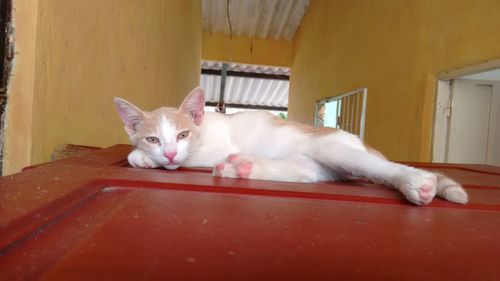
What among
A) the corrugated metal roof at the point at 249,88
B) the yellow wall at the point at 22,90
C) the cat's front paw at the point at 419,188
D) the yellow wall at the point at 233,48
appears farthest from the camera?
the corrugated metal roof at the point at 249,88

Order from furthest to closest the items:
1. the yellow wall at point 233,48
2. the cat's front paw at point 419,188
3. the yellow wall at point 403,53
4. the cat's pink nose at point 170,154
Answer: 1. the yellow wall at point 233,48
2. the yellow wall at point 403,53
3. the cat's pink nose at point 170,154
4. the cat's front paw at point 419,188

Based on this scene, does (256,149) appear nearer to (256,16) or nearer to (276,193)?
(276,193)

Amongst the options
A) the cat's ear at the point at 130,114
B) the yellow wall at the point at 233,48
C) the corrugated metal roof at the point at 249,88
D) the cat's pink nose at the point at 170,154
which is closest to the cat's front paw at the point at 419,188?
the cat's pink nose at the point at 170,154

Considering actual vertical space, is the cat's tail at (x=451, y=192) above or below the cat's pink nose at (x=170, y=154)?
below

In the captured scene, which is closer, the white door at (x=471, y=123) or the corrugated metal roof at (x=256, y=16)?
the white door at (x=471, y=123)

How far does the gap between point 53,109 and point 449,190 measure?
1.09 m

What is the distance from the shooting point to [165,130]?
118 centimetres

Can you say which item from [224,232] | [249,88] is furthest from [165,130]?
[249,88]

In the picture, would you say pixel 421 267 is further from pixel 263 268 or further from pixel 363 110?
pixel 363 110

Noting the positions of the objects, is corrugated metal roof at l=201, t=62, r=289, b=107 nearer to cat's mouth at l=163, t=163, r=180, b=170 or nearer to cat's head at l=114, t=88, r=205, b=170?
cat's head at l=114, t=88, r=205, b=170

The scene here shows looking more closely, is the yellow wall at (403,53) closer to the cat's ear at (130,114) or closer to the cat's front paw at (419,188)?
the cat's front paw at (419,188)

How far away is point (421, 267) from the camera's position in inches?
18.1

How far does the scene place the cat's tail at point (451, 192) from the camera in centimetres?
83

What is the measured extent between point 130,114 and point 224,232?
2.66 feet
